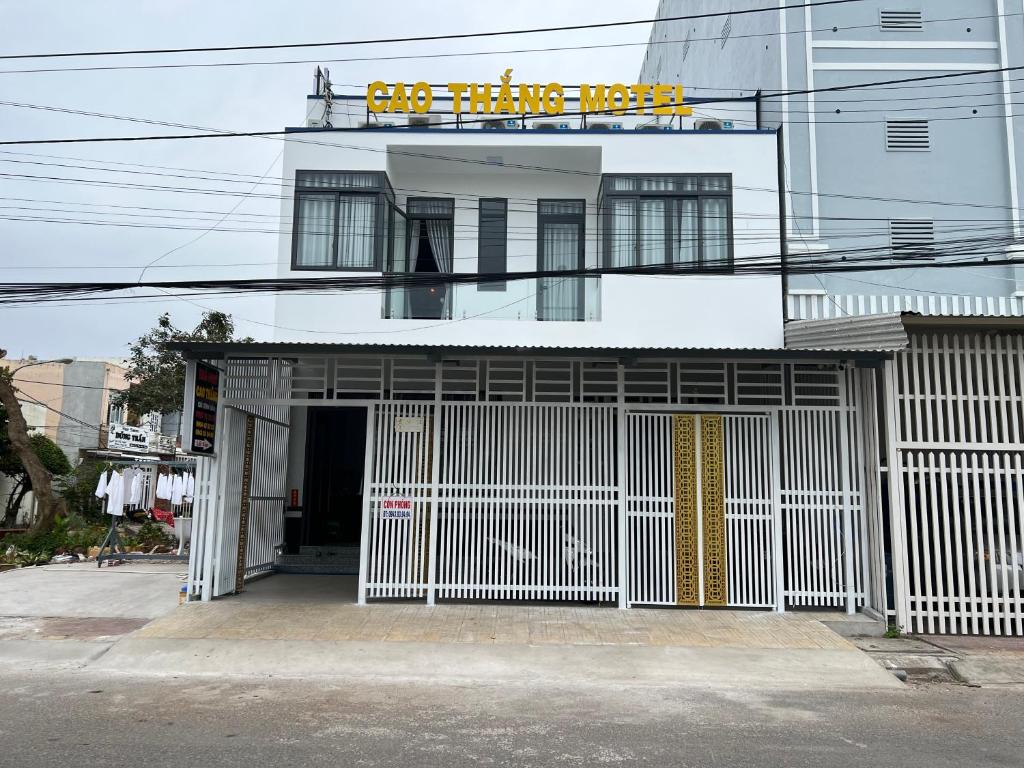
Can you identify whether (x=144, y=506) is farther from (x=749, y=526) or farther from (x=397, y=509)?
(x=749, y=526)

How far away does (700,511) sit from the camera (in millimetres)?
10094

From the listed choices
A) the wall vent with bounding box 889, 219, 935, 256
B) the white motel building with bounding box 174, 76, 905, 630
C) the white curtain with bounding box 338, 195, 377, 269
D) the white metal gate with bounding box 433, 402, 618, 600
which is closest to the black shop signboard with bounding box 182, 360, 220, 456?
the white motel building with bounding box 174, 76, 905, 630

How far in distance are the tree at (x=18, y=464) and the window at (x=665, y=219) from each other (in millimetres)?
20177

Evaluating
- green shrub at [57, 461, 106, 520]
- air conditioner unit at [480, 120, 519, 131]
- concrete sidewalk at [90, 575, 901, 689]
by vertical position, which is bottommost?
concrete sidewalk at [90, 575, 901, 689]

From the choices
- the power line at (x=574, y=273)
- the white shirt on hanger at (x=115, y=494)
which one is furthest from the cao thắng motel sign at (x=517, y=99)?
the white shirt on hanger at (x=115, y=494)

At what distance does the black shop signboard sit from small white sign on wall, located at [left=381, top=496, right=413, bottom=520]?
2.35 metres

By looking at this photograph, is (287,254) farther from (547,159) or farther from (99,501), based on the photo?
(99,501)

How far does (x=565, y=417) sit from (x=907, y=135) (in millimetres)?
10136

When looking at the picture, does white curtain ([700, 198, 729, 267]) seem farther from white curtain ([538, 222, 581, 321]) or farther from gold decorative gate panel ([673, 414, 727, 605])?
gold decorative gate panel ([673, 414, 727, 605])

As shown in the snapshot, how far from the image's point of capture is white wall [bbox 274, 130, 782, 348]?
13773mm

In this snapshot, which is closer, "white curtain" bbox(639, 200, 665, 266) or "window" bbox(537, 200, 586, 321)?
"white curtain" bbox(639, 200, 665, 266)

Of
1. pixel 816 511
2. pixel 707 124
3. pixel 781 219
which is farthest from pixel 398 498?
pixel 707 124

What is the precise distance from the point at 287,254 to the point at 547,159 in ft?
16.3

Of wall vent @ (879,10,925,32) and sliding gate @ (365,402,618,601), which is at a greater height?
wall vent @ (879,10,925,32)
